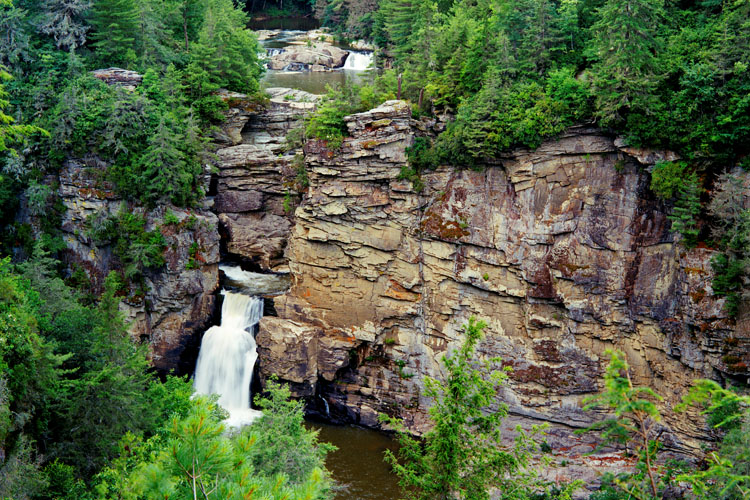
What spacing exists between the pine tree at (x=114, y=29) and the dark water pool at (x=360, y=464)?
798 inches

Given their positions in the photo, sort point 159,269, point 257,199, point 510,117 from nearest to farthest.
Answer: point 510,117
point 159,269
point 257,199

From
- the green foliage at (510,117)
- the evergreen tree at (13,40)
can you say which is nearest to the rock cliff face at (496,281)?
the green foliage at (510,117)

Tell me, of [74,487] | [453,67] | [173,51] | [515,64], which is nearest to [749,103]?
[515,64]

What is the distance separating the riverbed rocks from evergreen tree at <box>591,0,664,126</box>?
26446 millimetres

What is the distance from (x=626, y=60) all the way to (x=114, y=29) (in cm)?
2421

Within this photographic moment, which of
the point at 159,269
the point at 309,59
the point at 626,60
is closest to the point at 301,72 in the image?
the point at 309,59

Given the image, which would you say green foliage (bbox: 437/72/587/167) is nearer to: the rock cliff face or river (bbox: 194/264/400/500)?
the rock cliff face

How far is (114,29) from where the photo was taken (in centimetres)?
3203

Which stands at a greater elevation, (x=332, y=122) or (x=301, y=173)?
(x=332, y=122)

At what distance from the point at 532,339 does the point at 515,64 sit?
34.9 feet

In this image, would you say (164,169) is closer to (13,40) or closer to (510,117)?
(13,40)

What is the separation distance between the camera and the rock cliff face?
2278 cm

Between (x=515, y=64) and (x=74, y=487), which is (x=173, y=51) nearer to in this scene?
(x=515, y=64)

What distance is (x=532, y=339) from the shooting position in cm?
2519
